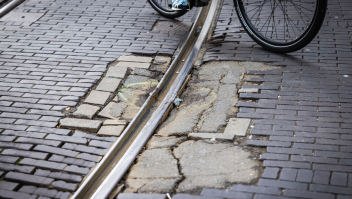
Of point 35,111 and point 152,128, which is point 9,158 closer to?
point 35,111

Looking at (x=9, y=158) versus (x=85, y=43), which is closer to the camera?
(x=9, y=158)

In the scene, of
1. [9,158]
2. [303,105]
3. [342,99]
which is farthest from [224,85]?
[9,158]

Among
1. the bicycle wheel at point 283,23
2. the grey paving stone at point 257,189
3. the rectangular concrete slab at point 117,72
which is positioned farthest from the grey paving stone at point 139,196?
the bicycle wheel at point 283,23

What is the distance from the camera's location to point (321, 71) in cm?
487

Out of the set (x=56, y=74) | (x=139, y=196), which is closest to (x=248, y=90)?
(x=139, y=196)

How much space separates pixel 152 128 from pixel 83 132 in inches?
27.7

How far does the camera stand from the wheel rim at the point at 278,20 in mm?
5605

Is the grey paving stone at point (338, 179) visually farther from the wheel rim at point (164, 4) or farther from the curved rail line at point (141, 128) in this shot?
the wheel rim at point (164, 4)

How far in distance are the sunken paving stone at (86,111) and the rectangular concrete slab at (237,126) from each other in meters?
1.46

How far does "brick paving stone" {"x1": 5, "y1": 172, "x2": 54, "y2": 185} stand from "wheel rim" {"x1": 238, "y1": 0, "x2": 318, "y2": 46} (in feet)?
11.1

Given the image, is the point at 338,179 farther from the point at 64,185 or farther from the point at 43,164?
the point at 43,164

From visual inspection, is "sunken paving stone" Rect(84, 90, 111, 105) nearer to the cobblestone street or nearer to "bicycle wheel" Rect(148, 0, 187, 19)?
the cobblestone street

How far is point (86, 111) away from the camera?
4449mm

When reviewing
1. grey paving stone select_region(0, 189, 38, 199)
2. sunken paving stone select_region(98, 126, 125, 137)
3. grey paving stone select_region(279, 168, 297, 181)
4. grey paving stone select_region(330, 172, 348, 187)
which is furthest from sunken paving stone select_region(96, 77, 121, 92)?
grey paving stone select_region(330, 172, 348, 187)
